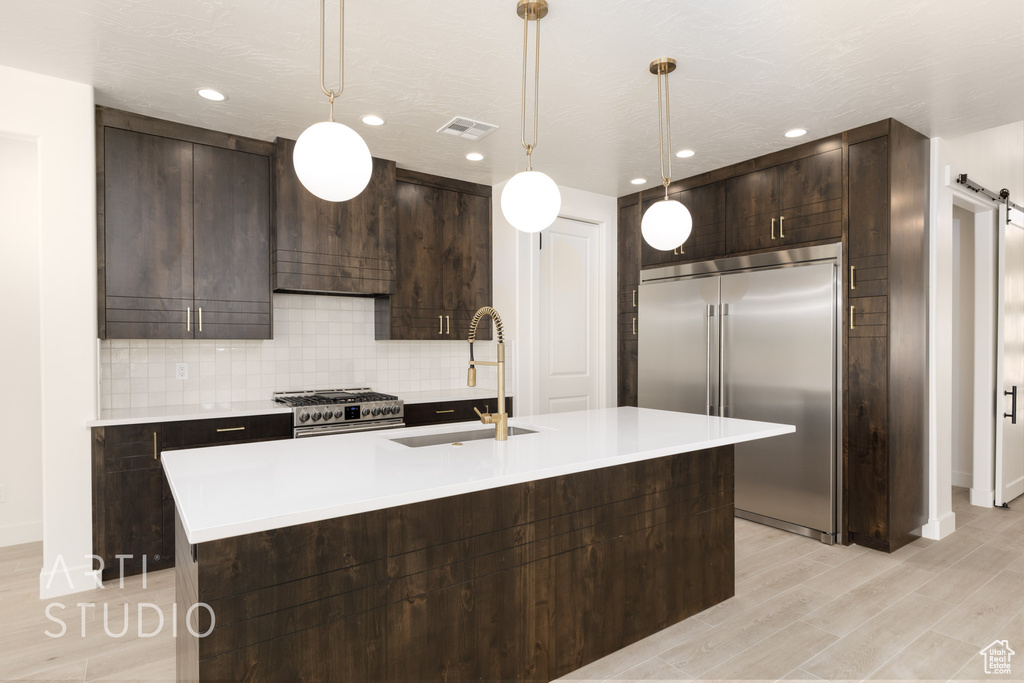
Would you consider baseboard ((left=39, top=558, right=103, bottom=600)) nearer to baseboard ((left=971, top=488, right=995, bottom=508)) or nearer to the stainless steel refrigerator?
the stainless steel refrigerator

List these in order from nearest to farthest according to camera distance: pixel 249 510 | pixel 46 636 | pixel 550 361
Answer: pixel 249 510, pixel 46 636, pixel 550 361

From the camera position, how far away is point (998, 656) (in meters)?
2.28

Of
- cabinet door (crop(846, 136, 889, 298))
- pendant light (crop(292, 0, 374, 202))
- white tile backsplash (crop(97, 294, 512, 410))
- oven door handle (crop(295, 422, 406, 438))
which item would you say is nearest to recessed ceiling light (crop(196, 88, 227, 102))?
white tile backsplash (crop(97, 294, 512, 410))

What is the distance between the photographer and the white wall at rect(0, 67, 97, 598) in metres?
2.83

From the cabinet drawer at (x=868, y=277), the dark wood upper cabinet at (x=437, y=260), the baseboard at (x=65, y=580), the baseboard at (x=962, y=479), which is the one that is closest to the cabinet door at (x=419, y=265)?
the dark wood upper cabinet at (x=437, y=260)

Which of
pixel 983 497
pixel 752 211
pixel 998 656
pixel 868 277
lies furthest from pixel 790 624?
pixel 983 497

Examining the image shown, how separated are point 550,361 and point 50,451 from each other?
132 inches

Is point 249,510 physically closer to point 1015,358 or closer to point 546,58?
point 546,58

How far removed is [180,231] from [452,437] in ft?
7.29

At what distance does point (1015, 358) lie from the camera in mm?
4488

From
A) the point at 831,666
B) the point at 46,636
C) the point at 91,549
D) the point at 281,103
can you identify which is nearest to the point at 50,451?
the point at 91,549

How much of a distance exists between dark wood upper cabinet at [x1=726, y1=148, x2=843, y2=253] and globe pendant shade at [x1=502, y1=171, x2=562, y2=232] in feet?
7.59

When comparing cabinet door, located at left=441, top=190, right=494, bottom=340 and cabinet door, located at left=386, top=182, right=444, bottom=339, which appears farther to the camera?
cabinet door, located at left=441, top=190, right=494, bottom=340

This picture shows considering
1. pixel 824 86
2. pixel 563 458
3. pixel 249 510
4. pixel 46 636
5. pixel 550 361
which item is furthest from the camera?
pixel 550 361
